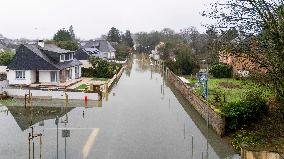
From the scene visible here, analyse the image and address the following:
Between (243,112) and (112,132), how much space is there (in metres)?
7.49

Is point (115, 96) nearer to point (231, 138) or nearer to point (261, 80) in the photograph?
point (231, 138)

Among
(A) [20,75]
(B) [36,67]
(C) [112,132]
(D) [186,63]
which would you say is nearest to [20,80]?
(A) [20,75]

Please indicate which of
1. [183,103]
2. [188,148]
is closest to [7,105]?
[183,103]

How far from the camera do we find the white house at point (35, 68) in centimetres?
4178

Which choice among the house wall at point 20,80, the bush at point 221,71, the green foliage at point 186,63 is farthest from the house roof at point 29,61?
the green foliage at point 186,63

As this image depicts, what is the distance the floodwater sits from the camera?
19938mm

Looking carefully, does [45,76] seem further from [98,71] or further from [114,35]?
[114,35]

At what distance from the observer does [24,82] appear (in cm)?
4178

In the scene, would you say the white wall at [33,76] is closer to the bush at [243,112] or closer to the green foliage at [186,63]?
the green foliage at [186,63]

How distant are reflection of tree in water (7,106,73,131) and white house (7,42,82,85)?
10648mm

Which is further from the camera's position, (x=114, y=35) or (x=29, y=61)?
(x=114, y=35)

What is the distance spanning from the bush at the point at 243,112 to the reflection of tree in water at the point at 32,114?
11.9 meters

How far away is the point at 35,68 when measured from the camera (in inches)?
1656

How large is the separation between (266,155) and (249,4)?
6389 millimetres
